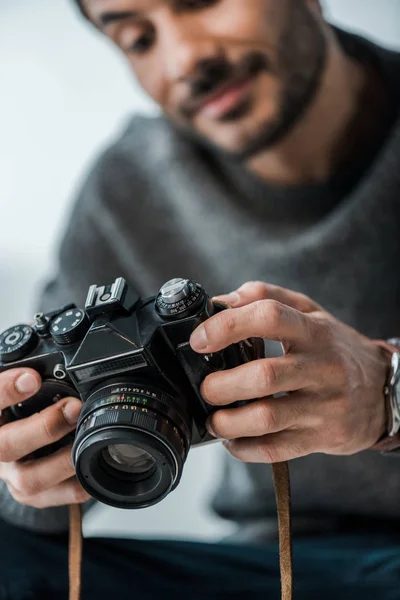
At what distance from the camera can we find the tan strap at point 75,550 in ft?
1.72

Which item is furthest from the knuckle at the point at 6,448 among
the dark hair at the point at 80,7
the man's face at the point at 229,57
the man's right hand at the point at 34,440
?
the dark hair at the point at 80,7

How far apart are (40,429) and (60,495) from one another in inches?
3.3

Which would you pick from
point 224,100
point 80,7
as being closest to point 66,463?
point 224,100

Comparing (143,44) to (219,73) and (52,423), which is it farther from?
(52,423)

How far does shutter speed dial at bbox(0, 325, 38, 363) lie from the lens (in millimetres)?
490

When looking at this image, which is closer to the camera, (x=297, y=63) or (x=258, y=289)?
(x=258, y=289)

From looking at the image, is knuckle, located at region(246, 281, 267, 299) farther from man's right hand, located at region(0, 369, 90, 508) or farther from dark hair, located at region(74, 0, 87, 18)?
dark hair, located at region(74, 0, 87, 18)

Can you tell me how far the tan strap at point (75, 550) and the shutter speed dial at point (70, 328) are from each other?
0.50 ft

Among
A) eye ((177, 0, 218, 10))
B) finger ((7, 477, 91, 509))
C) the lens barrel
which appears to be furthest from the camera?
eye ((177, 0, 218, 10))

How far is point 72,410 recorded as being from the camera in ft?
1.60

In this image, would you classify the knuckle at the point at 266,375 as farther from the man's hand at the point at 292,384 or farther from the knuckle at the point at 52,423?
the knuckle at the point at 52,423

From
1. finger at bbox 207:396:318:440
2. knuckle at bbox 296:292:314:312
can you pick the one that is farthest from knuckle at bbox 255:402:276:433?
knuckle at bbox 296:292:314:312

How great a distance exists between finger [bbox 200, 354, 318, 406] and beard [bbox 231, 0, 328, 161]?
0.49m

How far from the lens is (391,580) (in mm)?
565
